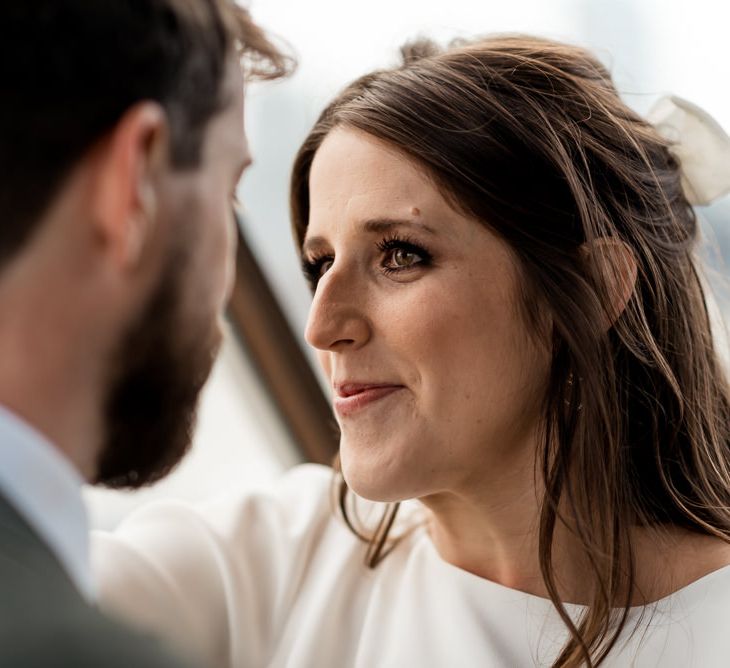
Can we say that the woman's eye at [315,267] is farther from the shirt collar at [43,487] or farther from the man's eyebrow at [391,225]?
the shirt collar at [43,487]

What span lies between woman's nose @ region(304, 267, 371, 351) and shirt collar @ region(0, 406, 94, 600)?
0.58 metres

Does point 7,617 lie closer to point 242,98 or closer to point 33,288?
point 33,288

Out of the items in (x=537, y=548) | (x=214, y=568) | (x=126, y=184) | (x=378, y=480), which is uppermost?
(x=126, y=184)

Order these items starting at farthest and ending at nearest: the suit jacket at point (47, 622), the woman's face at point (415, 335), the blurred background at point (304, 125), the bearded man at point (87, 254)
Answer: the blurred background at point (304, 125) < the woman's face at point (415, 335) < the bearded man at point (87, 254) < the suit jacket at point (47, 622)

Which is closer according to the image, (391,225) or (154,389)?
(154,389)

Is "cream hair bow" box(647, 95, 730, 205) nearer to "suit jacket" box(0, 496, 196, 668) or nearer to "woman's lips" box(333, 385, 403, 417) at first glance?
"woman's lips" box(333, 385, 403, 417)

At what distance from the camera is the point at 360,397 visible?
1430 millimetres

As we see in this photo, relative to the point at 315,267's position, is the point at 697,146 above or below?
above

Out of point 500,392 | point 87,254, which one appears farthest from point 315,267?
point 87,254

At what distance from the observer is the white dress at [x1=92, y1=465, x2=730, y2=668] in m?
1.42

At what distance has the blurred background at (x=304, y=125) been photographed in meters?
1.84

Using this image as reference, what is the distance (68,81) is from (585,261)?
841 millimetres

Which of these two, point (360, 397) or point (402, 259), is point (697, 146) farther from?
point (360, 397)

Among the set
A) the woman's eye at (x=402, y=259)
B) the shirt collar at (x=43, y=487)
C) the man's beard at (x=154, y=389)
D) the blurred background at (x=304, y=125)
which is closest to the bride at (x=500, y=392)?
the woman's eye at (x=402, y=259)
